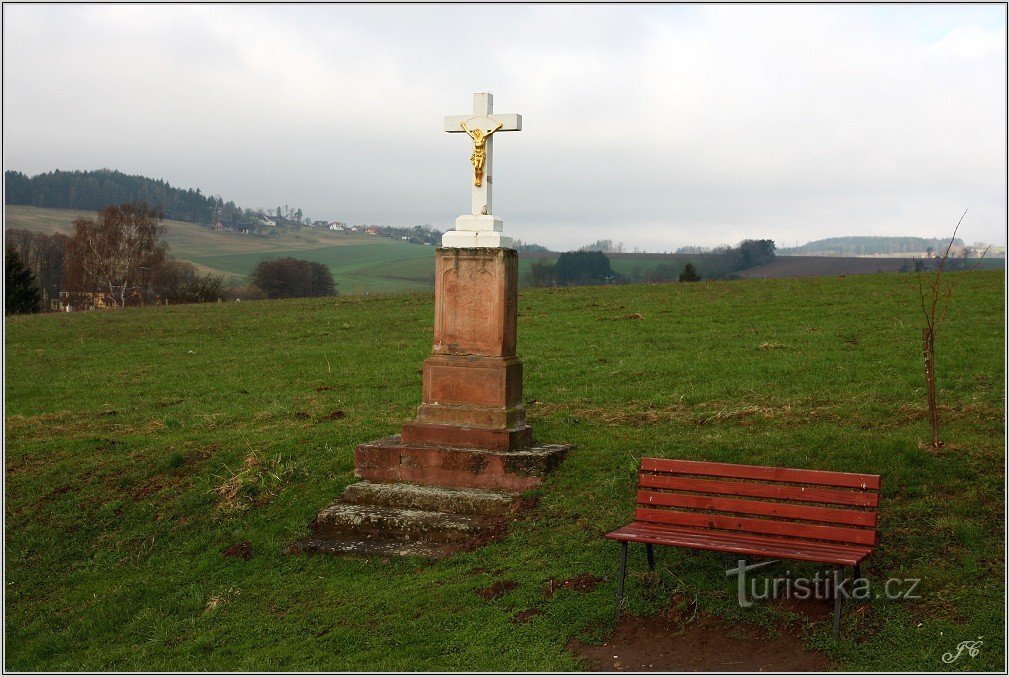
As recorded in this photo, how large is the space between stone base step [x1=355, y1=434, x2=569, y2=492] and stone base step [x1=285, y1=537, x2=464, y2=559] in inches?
41.7

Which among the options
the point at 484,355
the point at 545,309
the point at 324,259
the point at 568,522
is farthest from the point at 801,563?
the point at 324,259

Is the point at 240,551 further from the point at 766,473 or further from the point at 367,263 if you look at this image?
the point at 367,263

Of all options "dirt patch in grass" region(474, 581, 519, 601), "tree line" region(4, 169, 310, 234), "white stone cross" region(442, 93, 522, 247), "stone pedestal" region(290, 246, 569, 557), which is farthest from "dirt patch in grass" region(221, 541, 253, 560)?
"tree line" region(4, 169, 310, 234)

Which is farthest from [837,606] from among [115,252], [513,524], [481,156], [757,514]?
[115,252]

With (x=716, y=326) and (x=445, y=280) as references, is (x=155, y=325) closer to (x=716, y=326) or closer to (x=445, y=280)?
(x=716, y=326)

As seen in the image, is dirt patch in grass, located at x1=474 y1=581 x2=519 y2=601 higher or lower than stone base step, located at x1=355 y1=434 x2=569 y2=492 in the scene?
lower

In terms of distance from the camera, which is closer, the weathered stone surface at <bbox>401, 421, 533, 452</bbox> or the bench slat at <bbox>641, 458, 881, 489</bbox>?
the bench slat at <bbox>641, 458, 881, 489</bbox>

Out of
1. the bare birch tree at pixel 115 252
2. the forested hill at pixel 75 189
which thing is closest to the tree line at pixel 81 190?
the forested hill at pixel 75 189

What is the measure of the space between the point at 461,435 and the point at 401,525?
1343 millimetres

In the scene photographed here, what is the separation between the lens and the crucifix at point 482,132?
11.0 meters

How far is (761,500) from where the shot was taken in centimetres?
786

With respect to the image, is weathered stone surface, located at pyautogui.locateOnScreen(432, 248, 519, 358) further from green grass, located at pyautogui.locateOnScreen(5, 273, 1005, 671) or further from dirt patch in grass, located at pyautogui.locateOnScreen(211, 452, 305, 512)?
dirt patch in grass, located at pyautogui.locateOnScreen(211, 452, 305, 512)

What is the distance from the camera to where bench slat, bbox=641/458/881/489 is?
24.1 ft

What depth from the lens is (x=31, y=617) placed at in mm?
9188
